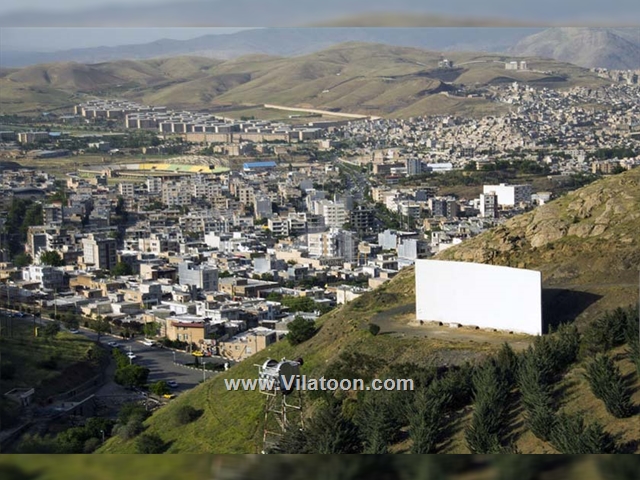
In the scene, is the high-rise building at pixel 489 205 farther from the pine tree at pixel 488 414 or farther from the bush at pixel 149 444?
the pine tree at pixel 488 414

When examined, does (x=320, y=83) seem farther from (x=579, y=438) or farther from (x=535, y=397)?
(x=579, y=438)

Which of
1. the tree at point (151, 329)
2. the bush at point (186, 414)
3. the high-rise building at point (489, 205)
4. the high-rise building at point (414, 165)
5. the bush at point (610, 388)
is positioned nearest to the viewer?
the bush at point (610, 388)

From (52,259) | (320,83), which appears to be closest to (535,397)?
(52,259)

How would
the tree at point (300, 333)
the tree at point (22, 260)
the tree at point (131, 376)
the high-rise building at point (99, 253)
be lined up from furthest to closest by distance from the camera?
the high-rise building at point (99, 253)
the tree at point (22, 260)
the tree at point (131, 376)
the tree at point (300, 333)

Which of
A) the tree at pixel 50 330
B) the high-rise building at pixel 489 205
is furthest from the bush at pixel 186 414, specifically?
the high-rise building at pixel 489 205

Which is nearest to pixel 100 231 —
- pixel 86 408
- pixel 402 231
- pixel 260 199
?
pixel 260 199

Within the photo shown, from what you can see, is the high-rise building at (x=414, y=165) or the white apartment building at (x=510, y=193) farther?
the high-rise building at (x=414, y=165)
